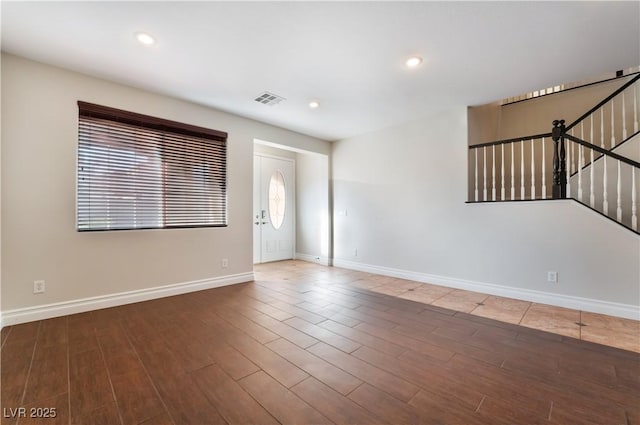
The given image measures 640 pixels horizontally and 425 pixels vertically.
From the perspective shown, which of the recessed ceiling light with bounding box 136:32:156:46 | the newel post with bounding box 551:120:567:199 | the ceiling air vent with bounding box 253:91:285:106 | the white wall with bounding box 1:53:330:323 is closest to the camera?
the recessed ceiling light with bounding box 136:32:156:46

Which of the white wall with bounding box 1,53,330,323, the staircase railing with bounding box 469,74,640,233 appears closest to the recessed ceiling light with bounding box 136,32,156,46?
the white wall with bounding box 1,53,330,323

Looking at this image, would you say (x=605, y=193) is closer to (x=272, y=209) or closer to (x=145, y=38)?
(x=145, y=38)

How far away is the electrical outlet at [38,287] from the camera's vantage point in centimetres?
278

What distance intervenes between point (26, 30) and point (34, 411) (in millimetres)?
2964

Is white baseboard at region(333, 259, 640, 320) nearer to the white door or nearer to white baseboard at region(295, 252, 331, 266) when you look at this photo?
white baseboard at region(295, 252, 331, 266)

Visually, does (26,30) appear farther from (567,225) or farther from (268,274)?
(567,225)

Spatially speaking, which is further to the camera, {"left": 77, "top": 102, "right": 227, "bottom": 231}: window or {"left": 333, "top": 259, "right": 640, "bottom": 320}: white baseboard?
{"left": 77, "top": 102, "right": 227, "bottom": 231}: window

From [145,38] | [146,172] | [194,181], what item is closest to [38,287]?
[146,172]

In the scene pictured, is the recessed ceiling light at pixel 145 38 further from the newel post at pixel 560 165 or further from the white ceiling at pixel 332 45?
the newel post at pixel 560 165

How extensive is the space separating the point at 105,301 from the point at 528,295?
5222 mm

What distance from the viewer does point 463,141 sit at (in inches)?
159

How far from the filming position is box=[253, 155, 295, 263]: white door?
6176 millimetres

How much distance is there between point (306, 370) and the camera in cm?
192

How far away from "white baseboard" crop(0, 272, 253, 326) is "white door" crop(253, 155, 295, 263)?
78.2 inches
